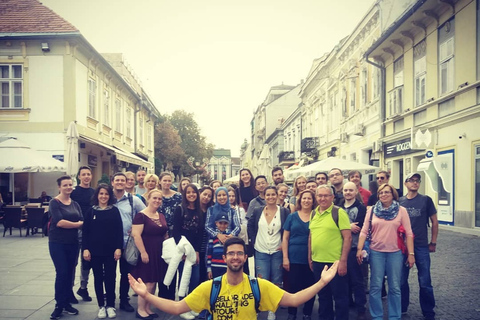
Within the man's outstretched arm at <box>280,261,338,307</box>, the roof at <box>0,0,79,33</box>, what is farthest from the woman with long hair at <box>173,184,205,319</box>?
the roof at <box>0,0,79,33</box>

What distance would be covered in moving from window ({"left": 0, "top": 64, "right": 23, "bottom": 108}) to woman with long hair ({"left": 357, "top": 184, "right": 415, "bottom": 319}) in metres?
17.6

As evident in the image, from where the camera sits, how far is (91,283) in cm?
801

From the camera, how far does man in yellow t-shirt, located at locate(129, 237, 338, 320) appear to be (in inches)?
136

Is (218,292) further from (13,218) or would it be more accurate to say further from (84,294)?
(13,218)

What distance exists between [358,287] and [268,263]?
4.11 feet

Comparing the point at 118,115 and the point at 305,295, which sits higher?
the point at 118,115

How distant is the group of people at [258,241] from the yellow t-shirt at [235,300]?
1708 millimetres

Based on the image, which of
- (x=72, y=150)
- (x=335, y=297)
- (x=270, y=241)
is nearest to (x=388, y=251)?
(x=335, y=297)

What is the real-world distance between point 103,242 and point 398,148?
48.1ft

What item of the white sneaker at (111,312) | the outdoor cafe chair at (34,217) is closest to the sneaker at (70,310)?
the white sneaker at (111,312)

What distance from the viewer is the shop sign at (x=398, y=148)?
55.8ft

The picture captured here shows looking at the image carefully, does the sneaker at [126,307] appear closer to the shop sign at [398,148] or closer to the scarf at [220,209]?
the scarf at [220,209]

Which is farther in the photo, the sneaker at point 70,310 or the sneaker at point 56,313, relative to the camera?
the sneaker at point 70,310

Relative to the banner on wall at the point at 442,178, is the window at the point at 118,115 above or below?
above
